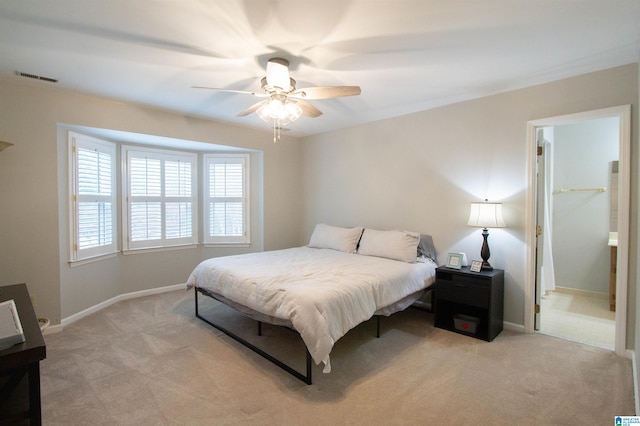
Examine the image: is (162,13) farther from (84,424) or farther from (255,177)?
(255,177)

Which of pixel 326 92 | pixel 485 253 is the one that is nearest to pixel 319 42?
pixel 326 92

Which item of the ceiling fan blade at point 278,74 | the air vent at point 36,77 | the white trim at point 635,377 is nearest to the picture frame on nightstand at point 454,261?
the white trim at point 635,377

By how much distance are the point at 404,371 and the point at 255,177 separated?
382 cm

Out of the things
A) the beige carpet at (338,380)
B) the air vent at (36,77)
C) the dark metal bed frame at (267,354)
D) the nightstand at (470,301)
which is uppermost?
the air vent at (36,77)

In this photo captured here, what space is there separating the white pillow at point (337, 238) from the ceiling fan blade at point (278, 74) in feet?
7.81

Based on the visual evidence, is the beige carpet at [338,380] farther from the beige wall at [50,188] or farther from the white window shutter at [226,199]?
the white window shutter at [226,199]

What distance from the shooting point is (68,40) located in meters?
2.26

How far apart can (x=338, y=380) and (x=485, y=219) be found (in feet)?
7.07

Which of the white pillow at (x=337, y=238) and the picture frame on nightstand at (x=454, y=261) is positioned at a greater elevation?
the white pillow at (x=337, y=238)

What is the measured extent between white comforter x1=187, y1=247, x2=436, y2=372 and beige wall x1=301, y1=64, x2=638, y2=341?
2.49ft

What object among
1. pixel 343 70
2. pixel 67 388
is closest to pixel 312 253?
pixel 343 70

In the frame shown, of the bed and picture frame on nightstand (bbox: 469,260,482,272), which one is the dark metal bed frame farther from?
picture frame on nightstand (bbox: 469,260,482,272)

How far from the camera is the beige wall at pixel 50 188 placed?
9.79 ft

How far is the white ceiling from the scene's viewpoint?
1.89 metres
